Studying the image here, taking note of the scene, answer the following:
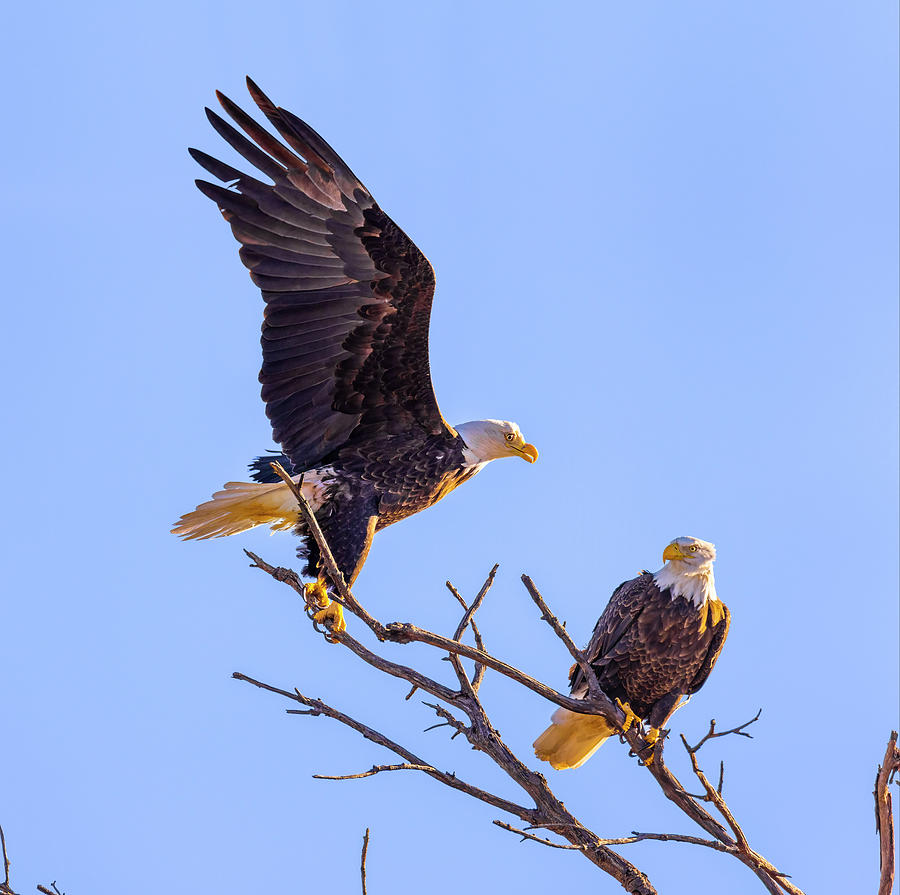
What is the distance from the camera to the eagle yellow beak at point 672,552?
486 cm

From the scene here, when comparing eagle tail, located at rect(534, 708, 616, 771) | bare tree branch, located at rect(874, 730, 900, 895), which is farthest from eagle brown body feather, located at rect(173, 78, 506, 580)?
bare tree branch, located at rect(874, 730, 900, 895)

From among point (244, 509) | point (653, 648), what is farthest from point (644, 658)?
point (244, 509)

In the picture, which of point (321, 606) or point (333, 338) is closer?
point (321, 606)

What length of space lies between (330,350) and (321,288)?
0.27 m

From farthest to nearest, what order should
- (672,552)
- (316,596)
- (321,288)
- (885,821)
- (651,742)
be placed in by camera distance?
(672,552) → (321,288) → (316,596) → (651,742) → (885,821)

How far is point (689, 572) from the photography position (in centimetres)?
482

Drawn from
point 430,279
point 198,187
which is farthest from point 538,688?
point 198,187

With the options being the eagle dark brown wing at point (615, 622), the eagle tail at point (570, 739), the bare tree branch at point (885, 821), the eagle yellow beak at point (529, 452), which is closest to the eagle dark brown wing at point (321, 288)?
the eagle yellow beak at point (529, 452)

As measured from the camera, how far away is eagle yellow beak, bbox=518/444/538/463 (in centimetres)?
523

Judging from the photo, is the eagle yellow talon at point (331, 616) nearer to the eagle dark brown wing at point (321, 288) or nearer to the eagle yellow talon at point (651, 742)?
the eagle dark brown wing at point (321, 288)

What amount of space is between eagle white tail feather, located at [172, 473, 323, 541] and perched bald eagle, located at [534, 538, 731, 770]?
4.84 feet

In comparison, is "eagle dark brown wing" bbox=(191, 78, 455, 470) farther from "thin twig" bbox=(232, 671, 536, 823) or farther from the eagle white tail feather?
"thin twig" bbox=(232, 671, 536, 823)

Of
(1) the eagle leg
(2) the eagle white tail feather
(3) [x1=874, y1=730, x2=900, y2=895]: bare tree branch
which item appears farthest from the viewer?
(2) the eagle white tail feather

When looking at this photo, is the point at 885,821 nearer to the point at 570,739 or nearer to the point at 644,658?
the point at 644,658
